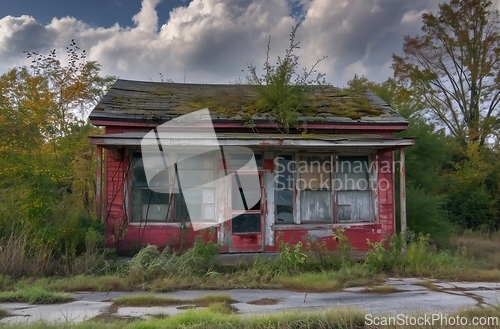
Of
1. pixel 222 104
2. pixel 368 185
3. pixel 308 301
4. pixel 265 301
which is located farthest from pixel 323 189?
pixel 265 301

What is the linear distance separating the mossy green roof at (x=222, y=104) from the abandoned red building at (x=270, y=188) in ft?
0.15

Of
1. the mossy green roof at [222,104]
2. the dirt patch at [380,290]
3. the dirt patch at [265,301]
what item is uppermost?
the mossy green roof at [222,104]

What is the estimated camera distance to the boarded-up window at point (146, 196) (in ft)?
33.4

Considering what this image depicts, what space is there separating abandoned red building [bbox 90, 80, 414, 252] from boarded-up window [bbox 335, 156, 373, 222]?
0.9 inches

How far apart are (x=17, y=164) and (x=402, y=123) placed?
8.54 meters

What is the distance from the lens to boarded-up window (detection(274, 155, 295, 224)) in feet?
34.3

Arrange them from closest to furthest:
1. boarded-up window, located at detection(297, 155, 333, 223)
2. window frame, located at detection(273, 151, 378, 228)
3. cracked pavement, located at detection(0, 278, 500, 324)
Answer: cracked pavement, located at detection(0, 278, 500, 324) → window frame, located at detection(273, 151, 378, 228) → boarded-up window, located at detection(297, 155, 333, 223)

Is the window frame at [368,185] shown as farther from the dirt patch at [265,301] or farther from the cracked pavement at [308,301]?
the dirt patch at [265,301]

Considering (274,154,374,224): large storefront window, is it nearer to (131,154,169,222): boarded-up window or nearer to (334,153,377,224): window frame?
(334,153,377,224): window frame

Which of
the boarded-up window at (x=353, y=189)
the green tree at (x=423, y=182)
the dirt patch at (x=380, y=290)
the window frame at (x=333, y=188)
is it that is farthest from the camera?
the green tree at (x=423, y=182)

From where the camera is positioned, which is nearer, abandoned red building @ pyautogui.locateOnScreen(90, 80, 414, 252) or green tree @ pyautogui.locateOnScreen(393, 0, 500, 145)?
abandoned red building @ pyautogui.locateOnScreen(90, 80, 414, 252)

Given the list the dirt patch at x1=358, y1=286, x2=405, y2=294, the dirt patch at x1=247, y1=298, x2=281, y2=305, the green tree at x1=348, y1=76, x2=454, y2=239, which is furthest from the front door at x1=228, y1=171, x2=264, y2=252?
the green tree at x1=348, y1=76, x2=454, y2=239

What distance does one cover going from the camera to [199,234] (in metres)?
A: 10.0

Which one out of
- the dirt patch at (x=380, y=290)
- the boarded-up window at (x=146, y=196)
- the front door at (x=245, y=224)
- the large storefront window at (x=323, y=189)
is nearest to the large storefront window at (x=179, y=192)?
the boarded-up window at (x=146, y=196)
